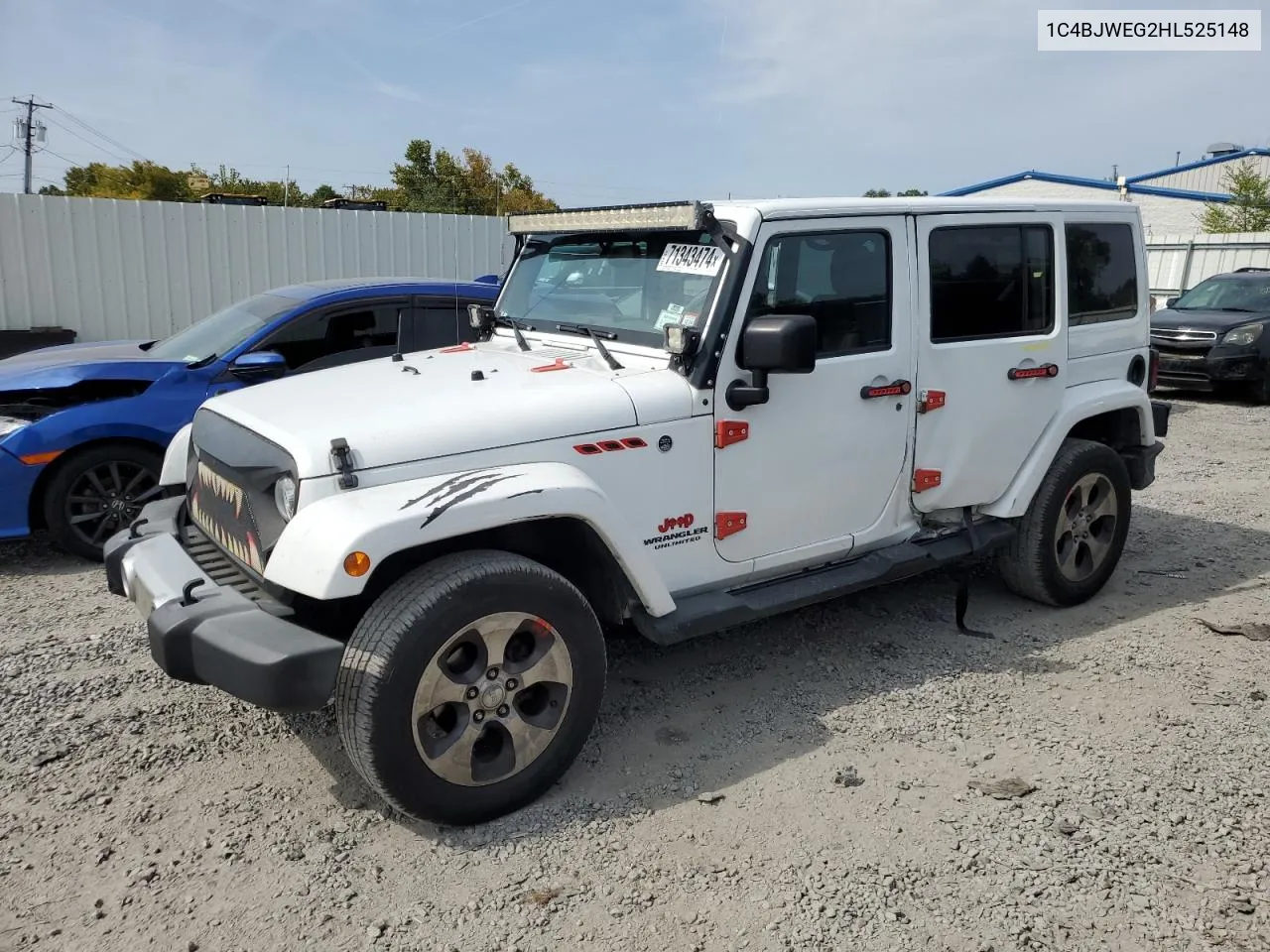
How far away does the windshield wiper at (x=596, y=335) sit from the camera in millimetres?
3641

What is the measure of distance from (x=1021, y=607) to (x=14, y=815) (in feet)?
14.9

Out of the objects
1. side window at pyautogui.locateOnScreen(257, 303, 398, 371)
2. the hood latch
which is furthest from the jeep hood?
the hood latch

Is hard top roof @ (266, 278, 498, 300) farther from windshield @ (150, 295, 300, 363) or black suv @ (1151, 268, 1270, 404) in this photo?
black suv @ (1151, 268, 1270, 404)

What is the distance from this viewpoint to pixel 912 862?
295 cm

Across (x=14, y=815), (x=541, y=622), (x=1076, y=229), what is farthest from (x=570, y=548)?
(x=1076, y=229)

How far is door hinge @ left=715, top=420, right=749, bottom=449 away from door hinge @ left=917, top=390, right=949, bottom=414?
0.99m

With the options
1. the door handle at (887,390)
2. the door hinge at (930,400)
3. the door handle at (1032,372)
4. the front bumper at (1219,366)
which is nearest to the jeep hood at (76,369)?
the door handle at (887,390)

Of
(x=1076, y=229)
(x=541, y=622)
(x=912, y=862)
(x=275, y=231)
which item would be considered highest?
(x=275, y=231)

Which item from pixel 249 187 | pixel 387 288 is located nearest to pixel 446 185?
pixel 249 187

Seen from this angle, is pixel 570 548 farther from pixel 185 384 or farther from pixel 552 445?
pixel 185 384

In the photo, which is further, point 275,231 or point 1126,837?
point 275,231

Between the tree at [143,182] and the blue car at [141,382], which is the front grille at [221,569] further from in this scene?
the tree at [143,182]

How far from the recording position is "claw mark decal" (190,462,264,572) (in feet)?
10.5

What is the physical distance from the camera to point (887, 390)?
4.02m
